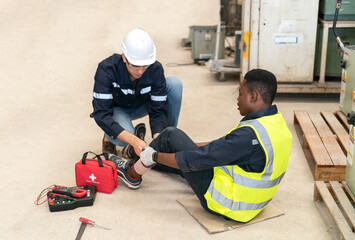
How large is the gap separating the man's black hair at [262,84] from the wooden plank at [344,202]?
70 centimetres

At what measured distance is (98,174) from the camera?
9.24 feet

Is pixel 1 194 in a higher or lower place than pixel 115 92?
lower

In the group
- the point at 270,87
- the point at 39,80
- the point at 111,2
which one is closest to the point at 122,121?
the point at 270,87

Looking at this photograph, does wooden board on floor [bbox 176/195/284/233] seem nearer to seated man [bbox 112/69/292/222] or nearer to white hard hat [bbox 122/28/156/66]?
seated man [bbox 112/69/292/222]

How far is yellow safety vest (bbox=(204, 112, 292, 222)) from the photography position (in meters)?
2.23

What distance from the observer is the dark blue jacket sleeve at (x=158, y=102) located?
3.12m

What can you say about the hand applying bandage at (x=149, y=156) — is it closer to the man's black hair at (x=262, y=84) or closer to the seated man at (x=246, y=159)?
the seated man at (x=246, y=159)

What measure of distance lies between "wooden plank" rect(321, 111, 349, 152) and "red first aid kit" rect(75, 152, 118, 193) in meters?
1.60

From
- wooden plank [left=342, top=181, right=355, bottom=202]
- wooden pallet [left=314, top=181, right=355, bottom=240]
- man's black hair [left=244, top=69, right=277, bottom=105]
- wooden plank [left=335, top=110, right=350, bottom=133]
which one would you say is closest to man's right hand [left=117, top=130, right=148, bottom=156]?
man's black hair [left=244, top=69, right=277, bottom=105]

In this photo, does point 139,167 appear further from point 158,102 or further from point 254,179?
point 254,179

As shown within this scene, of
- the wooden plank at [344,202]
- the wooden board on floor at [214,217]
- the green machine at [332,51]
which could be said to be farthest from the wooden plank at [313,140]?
the green machine at [332,51]

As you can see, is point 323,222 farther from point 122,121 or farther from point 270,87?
point 122,121

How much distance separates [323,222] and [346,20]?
2.46 m

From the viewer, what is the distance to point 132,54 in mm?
2797
